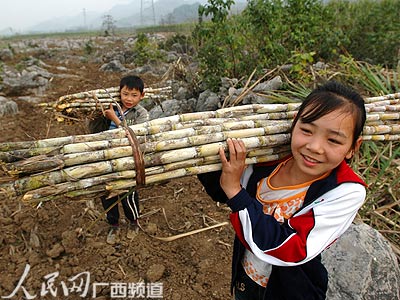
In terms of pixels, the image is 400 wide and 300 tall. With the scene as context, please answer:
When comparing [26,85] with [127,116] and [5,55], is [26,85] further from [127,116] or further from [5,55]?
[5,55]

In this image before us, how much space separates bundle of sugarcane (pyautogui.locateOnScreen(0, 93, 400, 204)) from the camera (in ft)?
3.83

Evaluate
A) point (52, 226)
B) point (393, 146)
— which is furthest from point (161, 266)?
point (393, 146)

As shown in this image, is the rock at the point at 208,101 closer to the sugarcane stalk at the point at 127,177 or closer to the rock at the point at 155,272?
the rock at the point at 155,272

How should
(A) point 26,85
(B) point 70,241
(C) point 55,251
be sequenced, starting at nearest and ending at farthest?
1. (C) point 55,251
2. (B) point 70,241
3. (A) point 26,85

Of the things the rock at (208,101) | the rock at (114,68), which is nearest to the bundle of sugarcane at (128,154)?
the rock at (208,101)

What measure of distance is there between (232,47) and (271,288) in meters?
3.94

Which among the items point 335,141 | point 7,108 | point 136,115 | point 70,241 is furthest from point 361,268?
point 7,108

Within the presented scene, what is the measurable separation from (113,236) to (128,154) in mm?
2112

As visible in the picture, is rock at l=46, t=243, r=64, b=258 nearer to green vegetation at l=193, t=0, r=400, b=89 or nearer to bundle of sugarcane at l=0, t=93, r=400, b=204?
bundle of sugarcane at l=0, t=93, r=400, b=204

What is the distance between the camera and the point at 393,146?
Result: 290 cm

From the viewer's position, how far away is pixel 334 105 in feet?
3.99

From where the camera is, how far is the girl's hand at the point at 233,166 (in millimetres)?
1274

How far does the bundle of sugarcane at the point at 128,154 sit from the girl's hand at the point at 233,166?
0.05 metres

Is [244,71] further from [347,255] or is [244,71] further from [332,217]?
[332,217]
